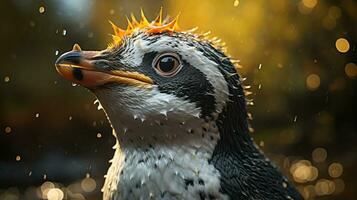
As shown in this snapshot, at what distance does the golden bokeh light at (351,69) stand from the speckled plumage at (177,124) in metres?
6.10

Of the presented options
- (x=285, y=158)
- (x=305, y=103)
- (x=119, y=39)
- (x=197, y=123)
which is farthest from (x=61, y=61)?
(x=305, y=103)

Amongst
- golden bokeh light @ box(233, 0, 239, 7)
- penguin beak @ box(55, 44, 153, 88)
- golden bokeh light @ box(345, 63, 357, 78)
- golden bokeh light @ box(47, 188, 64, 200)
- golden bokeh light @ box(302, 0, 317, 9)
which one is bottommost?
golden bokeh light @ box(47, 188, 64, 200)

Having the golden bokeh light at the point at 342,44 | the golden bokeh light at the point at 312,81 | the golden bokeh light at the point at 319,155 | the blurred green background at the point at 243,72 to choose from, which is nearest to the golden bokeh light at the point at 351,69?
the blurred green background at the point at 243,72

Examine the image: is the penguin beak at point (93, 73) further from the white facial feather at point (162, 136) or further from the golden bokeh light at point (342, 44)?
the golden bokeh light at point (342, 44)

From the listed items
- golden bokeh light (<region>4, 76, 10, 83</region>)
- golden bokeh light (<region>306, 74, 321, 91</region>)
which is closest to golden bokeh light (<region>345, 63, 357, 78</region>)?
golden bokeh light (<region>306, 74, 321, 91</region>)

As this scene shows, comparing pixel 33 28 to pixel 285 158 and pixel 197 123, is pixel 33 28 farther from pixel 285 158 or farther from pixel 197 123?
pixel 197 123

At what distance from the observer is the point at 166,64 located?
2.06m

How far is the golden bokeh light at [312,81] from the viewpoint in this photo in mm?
8078

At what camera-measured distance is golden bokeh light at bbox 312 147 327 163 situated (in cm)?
768

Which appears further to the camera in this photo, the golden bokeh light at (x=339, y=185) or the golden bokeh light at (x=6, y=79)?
the golden bokeh light at (x=6, y=79)

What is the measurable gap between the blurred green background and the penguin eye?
18.6ft

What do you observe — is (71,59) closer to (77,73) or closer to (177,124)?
(77,73)

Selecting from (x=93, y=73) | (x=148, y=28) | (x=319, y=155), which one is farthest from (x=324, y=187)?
(x=93, y=73)

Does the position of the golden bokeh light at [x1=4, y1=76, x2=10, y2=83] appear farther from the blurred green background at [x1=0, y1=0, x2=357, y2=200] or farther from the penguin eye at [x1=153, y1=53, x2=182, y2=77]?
the penguin eye at [x1=153, y1=53, x2=182, y2=77]
